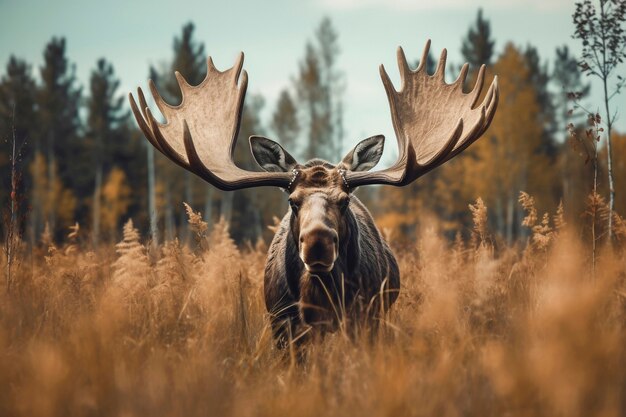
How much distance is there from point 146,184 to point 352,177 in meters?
32.2

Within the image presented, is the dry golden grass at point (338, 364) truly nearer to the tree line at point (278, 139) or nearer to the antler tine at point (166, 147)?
the antler tine at point (166, 147)

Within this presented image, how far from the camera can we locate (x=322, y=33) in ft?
99.2

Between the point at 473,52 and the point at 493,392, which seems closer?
the point at 493,392

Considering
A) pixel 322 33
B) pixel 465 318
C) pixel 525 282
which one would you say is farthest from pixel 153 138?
pixel 322 33

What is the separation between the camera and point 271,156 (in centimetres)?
462

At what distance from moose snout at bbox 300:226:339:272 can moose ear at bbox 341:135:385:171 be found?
1.12 meters

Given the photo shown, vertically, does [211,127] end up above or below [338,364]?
above

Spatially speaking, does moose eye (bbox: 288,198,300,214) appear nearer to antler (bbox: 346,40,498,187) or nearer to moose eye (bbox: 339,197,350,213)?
moose eye (bbox: 339,197,350,213)

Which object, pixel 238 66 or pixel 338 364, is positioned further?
pixel 238 66

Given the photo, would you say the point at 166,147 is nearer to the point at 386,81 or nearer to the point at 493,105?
the point at 386,81

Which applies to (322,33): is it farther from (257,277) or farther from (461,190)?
(257,277)

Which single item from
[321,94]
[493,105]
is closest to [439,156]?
[493,105]

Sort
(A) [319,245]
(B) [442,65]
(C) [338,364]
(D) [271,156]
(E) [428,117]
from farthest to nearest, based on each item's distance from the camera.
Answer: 1. (B) [442,65]
2. (E) [428,117]
3. (D) [271,156]
4. (A) [319,245]
5. (C) [338,364]

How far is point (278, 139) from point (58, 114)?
13.9 metres
